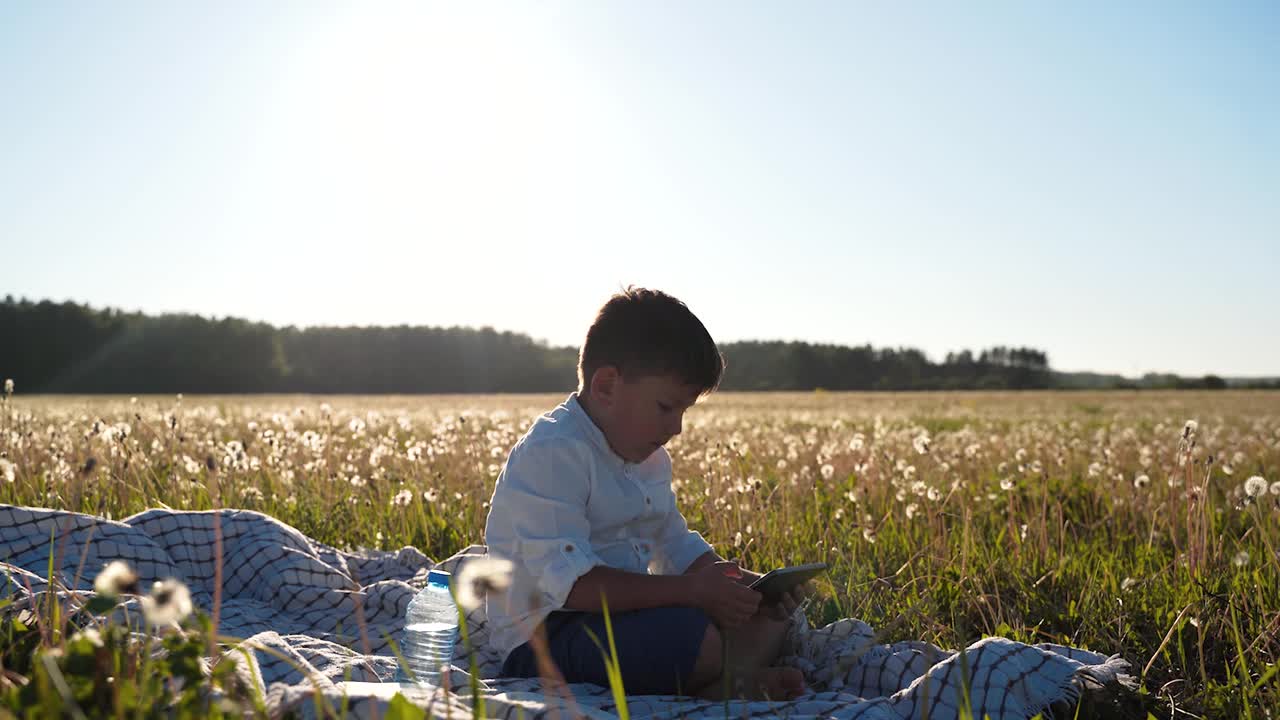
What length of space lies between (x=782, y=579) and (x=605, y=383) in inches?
33.2

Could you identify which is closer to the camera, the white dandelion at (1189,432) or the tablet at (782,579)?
the tablet at (782,579)

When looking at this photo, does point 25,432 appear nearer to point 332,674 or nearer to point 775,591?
point 332,674

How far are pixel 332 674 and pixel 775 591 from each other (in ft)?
4.43

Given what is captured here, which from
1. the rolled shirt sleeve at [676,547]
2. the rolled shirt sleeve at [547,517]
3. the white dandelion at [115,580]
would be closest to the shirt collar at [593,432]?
the rolled shirt sleeve at [547,517]

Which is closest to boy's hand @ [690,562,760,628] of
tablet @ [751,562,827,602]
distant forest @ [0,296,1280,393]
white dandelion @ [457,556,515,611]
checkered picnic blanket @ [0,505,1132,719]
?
tablet @ [751,562,827,602]

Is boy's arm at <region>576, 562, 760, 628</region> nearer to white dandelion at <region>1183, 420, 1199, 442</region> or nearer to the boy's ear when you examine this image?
the boy's ear

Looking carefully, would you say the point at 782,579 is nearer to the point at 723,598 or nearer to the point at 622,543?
the point at 723,598

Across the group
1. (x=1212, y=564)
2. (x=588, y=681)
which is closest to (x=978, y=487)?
(x=1212, y=564)

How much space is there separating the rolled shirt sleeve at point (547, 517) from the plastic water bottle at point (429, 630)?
0.34 m

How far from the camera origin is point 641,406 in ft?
9.55

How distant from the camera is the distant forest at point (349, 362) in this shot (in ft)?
213

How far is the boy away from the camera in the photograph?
2682 millimetres

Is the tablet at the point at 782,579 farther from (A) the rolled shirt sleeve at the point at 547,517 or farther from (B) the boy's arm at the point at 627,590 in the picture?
(A) the rolled shirt sleeve at the point at 547,517

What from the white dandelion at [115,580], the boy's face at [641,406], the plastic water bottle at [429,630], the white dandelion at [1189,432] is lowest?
the plastic water bottle at [429,630]
